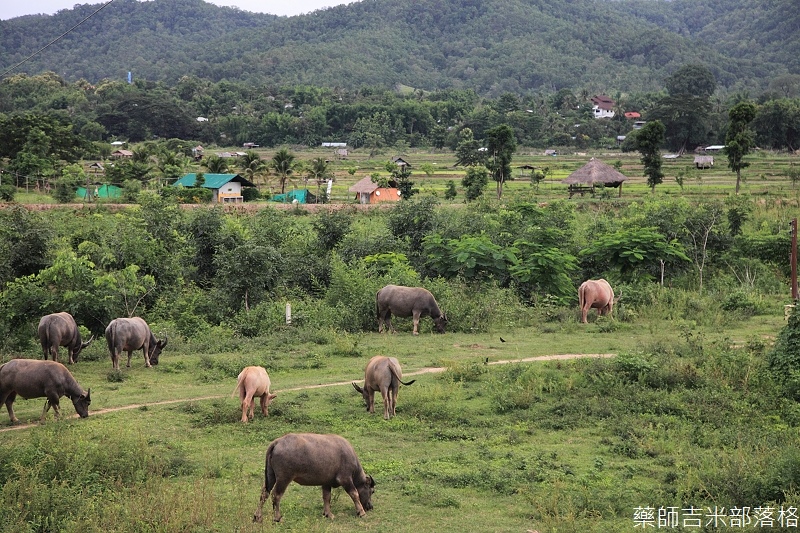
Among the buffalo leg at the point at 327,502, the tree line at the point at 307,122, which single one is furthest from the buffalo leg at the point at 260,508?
the tree line at the point at 307,122

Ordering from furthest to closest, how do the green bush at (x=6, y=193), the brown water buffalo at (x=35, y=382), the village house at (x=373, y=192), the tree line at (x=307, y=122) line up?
the tree line at (x=307, y=122)
the village house at (x=373, y=192)
the green bush at (x=6, y=193)
the brown water buffalo at (x=35, y=382)

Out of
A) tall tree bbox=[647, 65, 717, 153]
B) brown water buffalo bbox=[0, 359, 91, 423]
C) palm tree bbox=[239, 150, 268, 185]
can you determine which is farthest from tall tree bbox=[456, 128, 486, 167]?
brown water buffalo bbox=[0, 359, 91, 423]

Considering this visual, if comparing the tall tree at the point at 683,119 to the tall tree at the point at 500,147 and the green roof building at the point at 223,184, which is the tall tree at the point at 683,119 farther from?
the green roof building at the point at 223,184

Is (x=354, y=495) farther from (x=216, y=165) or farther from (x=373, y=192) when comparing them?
(x=216, y=165)

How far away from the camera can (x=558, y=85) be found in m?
184

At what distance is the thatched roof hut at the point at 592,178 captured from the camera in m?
47.0

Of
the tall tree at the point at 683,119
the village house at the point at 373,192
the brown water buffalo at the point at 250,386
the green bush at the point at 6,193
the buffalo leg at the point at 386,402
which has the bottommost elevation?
the buffalo leg at the point at 386,402

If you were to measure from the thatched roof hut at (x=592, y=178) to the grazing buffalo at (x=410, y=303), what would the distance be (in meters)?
28.3

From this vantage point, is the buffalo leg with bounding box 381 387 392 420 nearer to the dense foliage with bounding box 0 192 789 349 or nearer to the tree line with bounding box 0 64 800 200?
the dense foliage with bounding box 0 192 789 349

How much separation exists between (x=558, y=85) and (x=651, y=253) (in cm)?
16500

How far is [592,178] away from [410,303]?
29711 mm

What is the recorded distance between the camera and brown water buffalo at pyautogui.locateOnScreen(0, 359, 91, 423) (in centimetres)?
1259

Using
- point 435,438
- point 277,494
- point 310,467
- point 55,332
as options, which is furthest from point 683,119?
point 277,494

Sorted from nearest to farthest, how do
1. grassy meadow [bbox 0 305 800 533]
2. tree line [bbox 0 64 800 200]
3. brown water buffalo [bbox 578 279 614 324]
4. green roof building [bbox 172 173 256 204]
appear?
grassy meadow [bbox 0 305 800 533] < brown water buffalo [bbox 578 279 614 324] < green roof building [bbox 172 173 256 204] < tree line [bbox 0 64 800 200]
